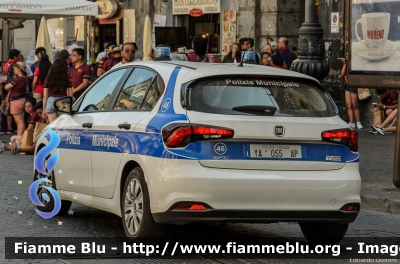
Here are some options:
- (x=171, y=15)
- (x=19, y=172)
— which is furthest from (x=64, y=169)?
(x=171, y=15)

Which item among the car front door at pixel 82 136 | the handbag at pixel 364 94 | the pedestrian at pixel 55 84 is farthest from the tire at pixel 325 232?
the handbag at pixel 364 94

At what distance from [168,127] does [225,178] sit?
1.95 feet

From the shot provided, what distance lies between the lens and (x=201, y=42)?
17.4 m

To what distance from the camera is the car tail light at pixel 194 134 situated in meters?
7.55

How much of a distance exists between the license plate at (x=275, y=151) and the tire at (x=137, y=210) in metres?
0.91

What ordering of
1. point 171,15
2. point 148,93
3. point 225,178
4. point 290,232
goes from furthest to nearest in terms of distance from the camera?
1. point 171,15
2. point 290,232
3. point 148,93
4. point 225,178

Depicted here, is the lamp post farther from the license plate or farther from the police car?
the license plate

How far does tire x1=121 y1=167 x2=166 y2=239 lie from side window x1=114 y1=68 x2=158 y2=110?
63cm

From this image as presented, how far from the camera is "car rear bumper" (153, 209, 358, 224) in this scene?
7516 millimetres

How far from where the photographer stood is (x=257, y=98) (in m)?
7.93

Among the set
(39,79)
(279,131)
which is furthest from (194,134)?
(39,79)

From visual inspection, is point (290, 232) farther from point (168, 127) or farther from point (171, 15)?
point (171, 15)

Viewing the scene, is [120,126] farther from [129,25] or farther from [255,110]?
[129,25]

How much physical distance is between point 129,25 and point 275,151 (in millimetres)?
23765
